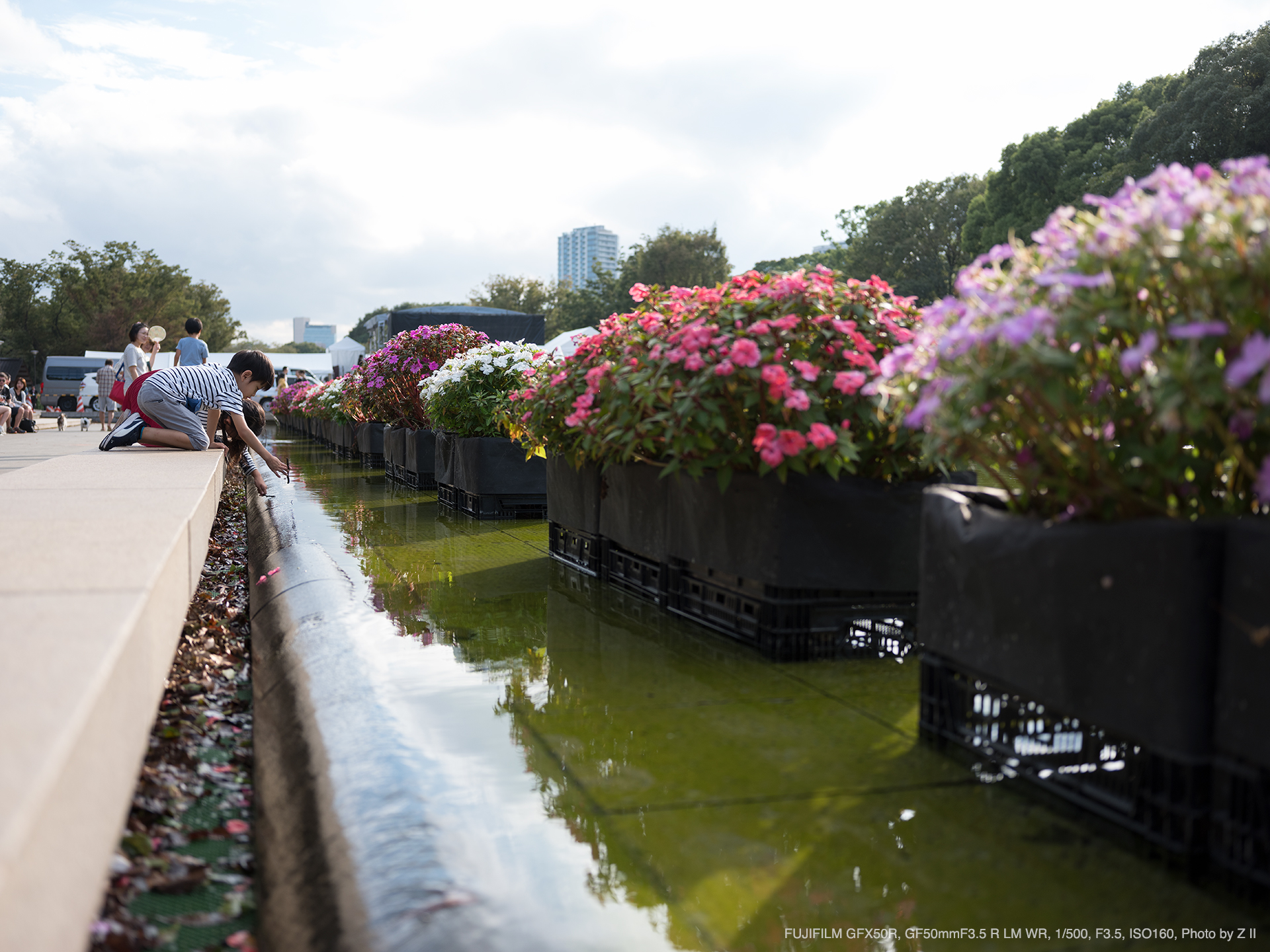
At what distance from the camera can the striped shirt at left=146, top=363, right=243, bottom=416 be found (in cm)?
854

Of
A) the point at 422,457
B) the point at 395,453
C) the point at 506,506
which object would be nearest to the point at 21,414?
the point at 395,453

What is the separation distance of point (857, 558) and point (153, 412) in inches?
279

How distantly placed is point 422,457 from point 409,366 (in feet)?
6.35

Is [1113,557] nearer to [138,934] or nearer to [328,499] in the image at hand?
[138,934]

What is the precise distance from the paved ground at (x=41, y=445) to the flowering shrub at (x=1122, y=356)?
1080 centimetres

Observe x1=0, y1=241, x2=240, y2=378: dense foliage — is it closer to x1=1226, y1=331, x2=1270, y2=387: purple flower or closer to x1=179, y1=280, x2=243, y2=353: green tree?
x1=179, y1=280, x2=243, y2=353: green tree

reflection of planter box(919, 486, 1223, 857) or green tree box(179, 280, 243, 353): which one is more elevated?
green tree box(179, 280, 243, 353)

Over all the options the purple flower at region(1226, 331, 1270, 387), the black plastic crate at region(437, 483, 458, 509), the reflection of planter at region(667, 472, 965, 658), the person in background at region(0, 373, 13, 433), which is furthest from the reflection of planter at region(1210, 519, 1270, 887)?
the person in background at region(0, 373, 13, 433)

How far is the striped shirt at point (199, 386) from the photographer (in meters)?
8.54

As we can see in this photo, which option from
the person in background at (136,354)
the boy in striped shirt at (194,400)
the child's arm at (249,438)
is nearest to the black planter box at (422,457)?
the boy in striped shirt at (194,400)

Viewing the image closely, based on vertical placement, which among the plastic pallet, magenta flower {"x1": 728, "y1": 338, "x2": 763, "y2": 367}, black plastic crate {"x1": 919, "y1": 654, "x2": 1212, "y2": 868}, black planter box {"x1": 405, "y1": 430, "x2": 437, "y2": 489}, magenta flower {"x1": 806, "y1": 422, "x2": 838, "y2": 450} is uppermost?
magenta flower {"x1": 728, "y1": 338, "x2": 763, "y2": 367}

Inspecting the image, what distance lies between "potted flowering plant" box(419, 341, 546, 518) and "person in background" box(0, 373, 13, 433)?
20081 millimetres

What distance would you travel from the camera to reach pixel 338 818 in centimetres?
235

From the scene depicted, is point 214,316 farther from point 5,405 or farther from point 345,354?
point 5,405
